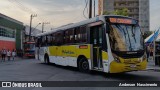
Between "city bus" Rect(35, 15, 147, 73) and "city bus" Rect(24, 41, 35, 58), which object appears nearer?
"city bus" Rect(35, 15, 147, 73)

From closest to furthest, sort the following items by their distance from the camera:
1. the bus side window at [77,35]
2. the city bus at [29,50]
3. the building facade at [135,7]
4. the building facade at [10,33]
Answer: the bus side window at [77,35] → the city bus at [29,50] → the building facade at [10,33] → the building facade at [135,7]

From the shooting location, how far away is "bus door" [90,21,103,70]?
51.8ft

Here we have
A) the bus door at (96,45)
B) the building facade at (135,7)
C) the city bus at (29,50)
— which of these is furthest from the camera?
the building facade at (135,7)

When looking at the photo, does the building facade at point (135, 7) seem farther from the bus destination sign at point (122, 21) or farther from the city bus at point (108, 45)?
the bus destination sign at point (122, 21)

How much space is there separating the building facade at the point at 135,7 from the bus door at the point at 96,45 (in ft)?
308

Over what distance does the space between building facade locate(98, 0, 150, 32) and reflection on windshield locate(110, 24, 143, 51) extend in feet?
311

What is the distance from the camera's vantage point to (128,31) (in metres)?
15.4

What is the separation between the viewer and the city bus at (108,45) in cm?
1471

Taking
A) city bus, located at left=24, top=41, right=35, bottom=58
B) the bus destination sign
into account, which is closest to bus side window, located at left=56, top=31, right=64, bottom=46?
the bus destination sign

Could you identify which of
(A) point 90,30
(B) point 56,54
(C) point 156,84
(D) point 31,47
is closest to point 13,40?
(D) point 31,47

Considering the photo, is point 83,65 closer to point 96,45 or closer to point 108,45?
point 96,45

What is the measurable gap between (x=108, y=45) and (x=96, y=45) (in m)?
1.47

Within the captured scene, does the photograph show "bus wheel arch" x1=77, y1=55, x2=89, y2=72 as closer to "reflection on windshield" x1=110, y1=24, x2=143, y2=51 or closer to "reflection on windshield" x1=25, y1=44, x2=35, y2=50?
"reflection on windshield" x1=110, y1=24, x2=143, y2=51

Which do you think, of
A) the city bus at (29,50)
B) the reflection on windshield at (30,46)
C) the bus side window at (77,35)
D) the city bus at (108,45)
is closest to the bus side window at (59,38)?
the city bus at (108,45)
